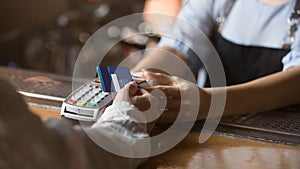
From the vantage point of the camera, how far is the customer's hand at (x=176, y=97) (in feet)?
2.12

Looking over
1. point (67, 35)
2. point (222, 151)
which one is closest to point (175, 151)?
point (222, 151)

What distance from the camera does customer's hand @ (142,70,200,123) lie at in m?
0.65

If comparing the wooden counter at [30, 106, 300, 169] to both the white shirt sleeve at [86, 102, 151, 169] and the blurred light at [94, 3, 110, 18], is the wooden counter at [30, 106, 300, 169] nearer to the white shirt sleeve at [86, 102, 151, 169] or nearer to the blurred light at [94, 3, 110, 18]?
the white shirt sleeve at [86, 102, 151, 169]

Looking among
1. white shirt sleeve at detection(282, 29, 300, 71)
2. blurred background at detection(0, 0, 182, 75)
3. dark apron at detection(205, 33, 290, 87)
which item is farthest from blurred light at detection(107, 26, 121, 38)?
white shirt sleeve at detection(282, 29, 300, 71)

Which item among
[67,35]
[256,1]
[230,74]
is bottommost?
[67,35]

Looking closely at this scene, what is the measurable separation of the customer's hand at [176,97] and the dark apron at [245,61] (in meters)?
0.26

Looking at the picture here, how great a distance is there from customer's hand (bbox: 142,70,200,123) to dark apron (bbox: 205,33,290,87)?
256 millimetres

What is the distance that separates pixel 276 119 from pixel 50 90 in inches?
12.5

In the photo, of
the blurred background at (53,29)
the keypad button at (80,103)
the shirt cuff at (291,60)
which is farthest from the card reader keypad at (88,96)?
the blurred background at (53,29)

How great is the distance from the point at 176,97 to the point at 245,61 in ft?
1.05

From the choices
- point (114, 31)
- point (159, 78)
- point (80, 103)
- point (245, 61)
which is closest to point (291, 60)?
point (245, 61)

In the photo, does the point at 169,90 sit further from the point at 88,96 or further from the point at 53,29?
the point at 53,29

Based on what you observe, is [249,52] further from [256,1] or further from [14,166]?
[14,166]

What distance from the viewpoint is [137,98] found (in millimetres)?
599
